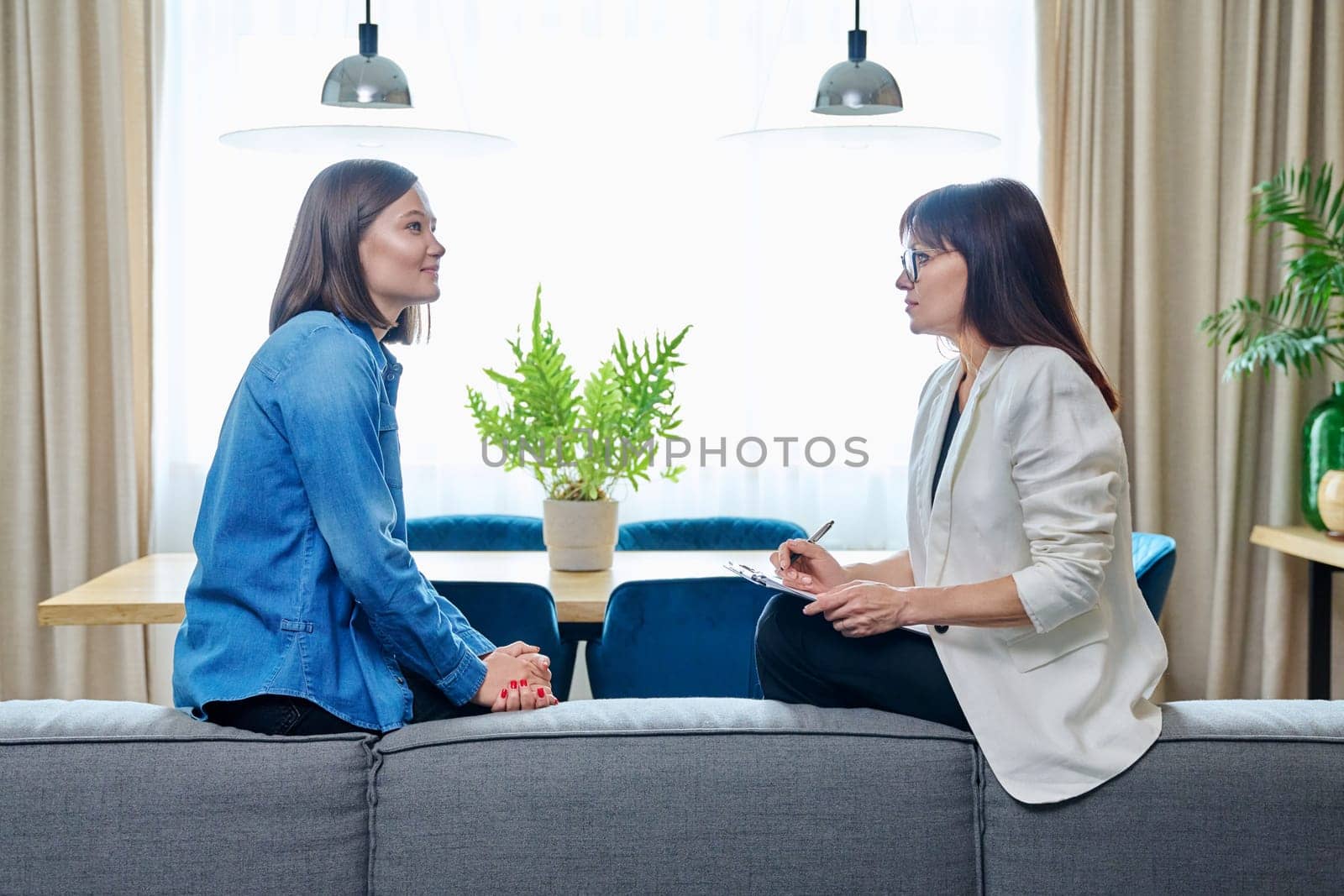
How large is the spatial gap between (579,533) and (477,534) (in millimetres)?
608

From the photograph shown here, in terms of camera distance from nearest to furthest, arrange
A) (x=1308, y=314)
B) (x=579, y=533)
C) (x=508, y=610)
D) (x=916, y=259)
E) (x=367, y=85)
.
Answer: (x=916, y=259)
(x=508, y=610)
(x=367, y=85)
(x=579, y=533)
(x=1308, y=314)

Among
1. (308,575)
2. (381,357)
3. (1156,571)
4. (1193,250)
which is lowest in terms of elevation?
(1156,571)

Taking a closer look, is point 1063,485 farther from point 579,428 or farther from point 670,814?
point 579,428

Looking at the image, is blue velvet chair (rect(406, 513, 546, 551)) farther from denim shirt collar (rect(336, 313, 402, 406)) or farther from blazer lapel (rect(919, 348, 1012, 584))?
blazer lapel (rect(919, 348, 1012, 584))

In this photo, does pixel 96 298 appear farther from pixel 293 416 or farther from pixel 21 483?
pixel 293 416

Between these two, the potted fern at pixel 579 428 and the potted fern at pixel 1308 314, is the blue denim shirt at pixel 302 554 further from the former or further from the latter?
the potted fern at pixel 1308 314

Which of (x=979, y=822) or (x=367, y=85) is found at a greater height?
(x=367, y=85)

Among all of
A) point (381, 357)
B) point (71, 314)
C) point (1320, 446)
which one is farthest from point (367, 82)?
point (1320, 446)

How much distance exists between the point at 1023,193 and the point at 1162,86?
7.87 feet

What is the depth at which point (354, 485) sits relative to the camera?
4.81 ft

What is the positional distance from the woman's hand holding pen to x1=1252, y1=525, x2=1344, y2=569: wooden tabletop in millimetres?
1800

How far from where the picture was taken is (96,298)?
3.60 metres

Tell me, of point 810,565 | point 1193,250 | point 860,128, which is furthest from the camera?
point 1193,250

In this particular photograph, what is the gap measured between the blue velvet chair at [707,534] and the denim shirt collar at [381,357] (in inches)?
55.5
